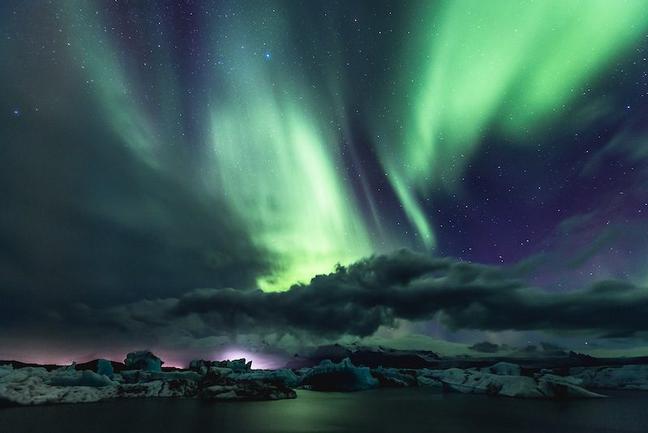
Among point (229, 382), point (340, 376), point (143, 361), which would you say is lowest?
point (229, 382)

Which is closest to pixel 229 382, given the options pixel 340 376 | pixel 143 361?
pixel 340 376

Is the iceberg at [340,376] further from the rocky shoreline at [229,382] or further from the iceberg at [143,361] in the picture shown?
the iceberg at [143,361]

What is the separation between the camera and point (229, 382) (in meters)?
67.0

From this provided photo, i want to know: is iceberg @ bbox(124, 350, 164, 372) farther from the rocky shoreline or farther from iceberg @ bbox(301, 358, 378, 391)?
iceberg @ bbox(301, 358, 378, 391)

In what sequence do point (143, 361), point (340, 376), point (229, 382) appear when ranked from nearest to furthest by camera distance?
point (229, 382), point (143, 361), point (340, 376)

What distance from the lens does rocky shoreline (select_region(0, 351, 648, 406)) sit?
53.0 meters

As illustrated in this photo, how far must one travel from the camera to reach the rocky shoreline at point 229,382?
53.0 meters

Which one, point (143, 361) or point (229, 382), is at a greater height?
point (143, 361)

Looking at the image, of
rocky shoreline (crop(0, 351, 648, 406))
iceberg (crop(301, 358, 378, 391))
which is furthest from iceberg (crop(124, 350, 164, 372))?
iceberg (crop(301, 358, 378, 391))

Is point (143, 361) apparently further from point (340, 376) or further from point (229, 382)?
point (340, 376)

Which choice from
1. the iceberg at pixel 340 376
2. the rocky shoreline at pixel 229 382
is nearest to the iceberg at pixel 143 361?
the rocky shoreline at pixel 229 382

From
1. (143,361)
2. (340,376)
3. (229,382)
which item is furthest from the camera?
(340,376)

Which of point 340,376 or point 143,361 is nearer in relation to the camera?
point 143,361

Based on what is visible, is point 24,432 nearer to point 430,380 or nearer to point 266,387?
point 266,387
